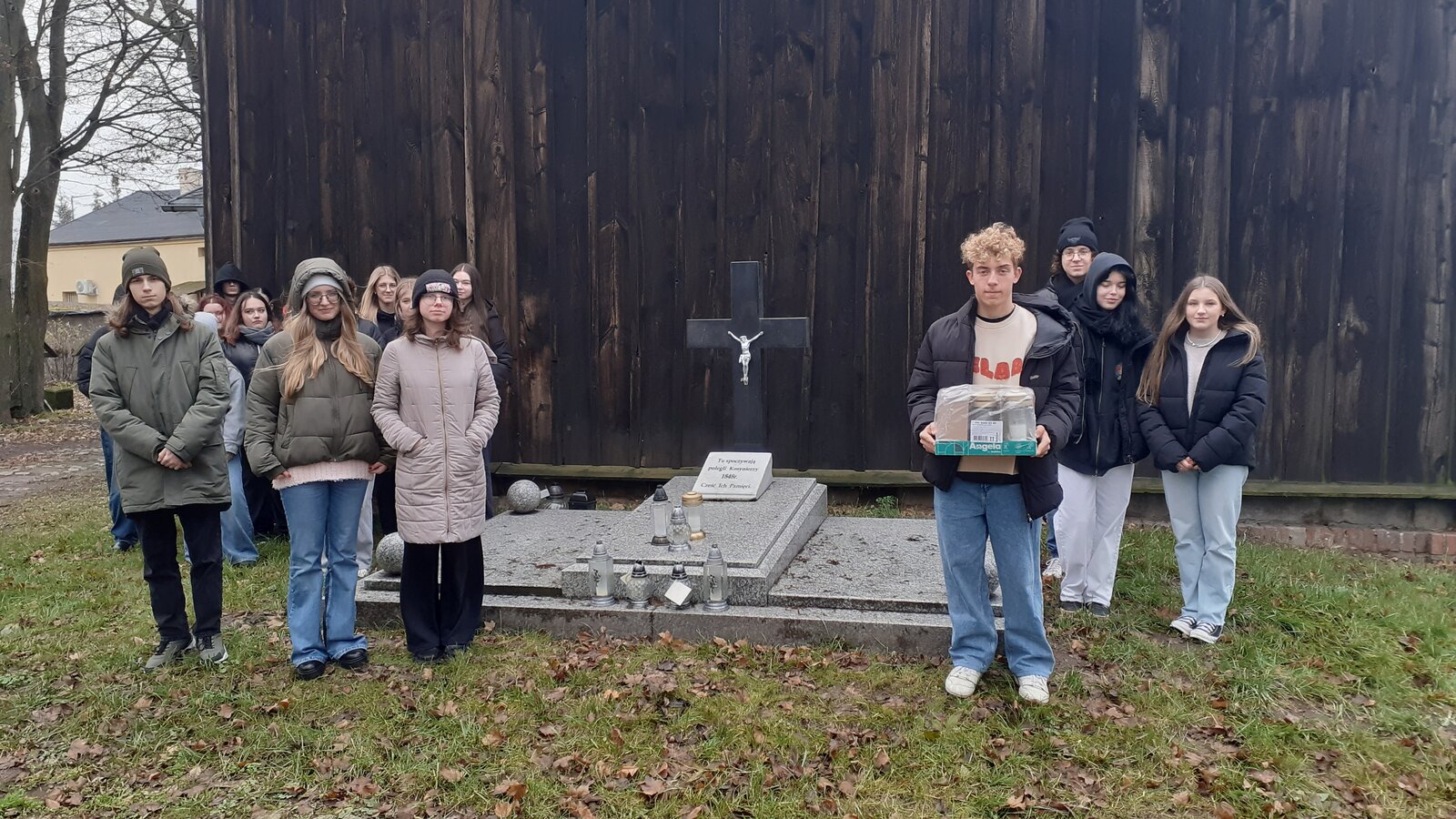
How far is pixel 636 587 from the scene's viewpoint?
5051mm

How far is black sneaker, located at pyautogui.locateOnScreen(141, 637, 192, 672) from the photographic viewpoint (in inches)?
182

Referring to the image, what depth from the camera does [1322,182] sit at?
22.4ft

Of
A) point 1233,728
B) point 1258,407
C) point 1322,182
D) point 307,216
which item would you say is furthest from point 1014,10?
point 307,216

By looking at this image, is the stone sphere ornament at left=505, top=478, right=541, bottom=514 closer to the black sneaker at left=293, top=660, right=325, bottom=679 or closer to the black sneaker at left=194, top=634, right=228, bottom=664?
the black sneaker at left=194, top=634, right=228, bottom=664

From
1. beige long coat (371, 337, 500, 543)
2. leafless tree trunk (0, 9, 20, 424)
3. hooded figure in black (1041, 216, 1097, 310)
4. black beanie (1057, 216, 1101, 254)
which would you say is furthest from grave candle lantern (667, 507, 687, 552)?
leafless tree trunk (0, 9, 20, 424)

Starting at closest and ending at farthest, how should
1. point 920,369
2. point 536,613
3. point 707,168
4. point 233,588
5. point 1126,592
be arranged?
point 920,369, point 536,613, point 1126,592, point 233,588, point 707,168

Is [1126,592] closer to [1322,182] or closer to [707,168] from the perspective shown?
[1322,182]

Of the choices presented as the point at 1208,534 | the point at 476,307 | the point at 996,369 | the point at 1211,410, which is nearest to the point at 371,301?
the point at 476,307

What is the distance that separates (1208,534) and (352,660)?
14.1 feet

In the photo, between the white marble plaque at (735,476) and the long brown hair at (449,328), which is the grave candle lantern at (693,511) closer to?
the white marble plaque at (735,476)

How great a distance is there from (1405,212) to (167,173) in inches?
769

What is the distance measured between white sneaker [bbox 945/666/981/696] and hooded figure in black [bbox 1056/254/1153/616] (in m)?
1.33

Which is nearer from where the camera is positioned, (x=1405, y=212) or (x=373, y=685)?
(x=373, y=685)

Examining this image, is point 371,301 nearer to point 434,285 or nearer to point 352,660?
point 434,285
